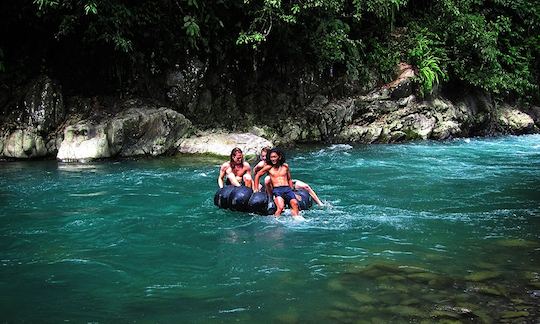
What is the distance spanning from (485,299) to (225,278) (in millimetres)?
2475

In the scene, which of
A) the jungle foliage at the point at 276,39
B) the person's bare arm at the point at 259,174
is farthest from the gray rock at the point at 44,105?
the person's bare arm at the point at 259,174

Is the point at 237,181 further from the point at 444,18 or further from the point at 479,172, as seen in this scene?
the point at 444,18

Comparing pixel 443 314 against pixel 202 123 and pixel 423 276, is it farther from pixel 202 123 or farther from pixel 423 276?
pixel 202 123

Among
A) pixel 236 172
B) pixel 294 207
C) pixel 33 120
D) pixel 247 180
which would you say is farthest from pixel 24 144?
pixel 294 207

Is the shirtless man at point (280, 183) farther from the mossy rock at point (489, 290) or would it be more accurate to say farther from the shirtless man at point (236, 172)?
the mossy rock at point (489, 290)

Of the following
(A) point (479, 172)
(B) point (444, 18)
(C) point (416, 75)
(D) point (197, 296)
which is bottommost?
A: (D) point (197, 296)

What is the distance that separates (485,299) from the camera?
14.6 ft

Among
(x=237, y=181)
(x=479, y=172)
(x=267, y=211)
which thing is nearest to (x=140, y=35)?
(x=237, y=181)

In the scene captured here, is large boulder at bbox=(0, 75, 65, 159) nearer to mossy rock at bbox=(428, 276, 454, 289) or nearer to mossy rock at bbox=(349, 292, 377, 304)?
mossy rock at bbox=(349, 292, 377, 304)

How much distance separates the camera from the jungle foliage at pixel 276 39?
12.9 m

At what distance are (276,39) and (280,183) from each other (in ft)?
29.1

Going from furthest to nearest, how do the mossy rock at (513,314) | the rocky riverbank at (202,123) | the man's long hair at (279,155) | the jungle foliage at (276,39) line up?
the jungle foliage at (276,39) < the rocky riverbank at (202,123) < the man's long hair at (279,155) < the mossy rock at (513,314)

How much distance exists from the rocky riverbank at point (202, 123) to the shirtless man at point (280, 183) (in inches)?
204

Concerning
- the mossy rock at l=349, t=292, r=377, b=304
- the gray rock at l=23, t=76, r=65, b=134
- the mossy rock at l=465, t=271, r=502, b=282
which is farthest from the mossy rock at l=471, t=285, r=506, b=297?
the gray rock at l=23, t=76, r=65, b=134
